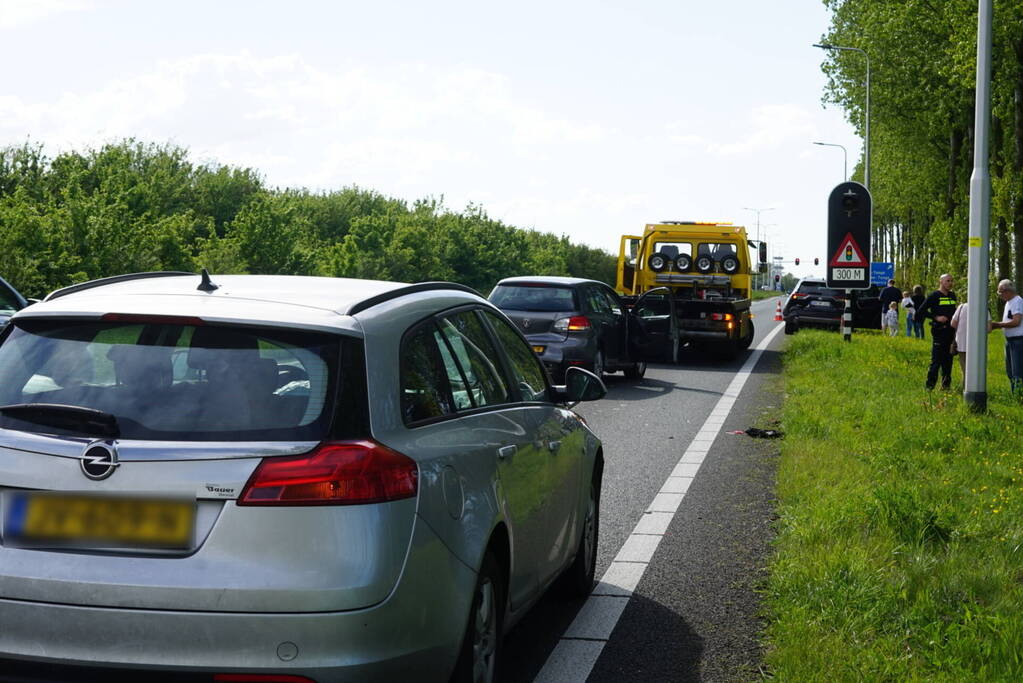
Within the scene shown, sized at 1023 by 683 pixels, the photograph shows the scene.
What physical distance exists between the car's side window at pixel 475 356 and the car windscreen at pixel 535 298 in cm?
1380

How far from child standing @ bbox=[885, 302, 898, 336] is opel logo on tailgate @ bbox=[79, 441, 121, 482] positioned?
123ft

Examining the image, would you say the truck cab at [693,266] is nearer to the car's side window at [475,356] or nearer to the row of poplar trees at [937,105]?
the row of poplar trees at [937,105]

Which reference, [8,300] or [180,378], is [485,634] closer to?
[180,378]

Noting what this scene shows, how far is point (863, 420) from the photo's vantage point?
47.1 feet

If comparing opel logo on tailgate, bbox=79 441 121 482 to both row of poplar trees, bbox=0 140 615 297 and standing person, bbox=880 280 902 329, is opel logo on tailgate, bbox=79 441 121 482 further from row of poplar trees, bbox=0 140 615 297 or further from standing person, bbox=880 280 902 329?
standing person, bbox=880 280 902 329

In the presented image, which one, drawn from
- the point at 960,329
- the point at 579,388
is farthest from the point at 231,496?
the point at 960,329

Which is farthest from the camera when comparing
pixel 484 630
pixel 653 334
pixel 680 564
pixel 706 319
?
pixel 706 319

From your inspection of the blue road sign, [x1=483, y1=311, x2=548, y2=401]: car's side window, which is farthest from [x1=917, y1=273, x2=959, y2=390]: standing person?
the blue road sign

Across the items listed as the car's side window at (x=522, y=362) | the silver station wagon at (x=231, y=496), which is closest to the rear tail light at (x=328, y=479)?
the silver station wagon at (x=231, y=496)

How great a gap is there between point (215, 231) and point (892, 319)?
1979 inches

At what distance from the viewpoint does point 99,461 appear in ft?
12.5

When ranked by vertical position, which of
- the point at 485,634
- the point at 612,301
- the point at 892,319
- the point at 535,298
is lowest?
the point at 892,319

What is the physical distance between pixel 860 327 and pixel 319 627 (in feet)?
124

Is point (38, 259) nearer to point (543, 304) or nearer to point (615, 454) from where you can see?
point (543, 304)
